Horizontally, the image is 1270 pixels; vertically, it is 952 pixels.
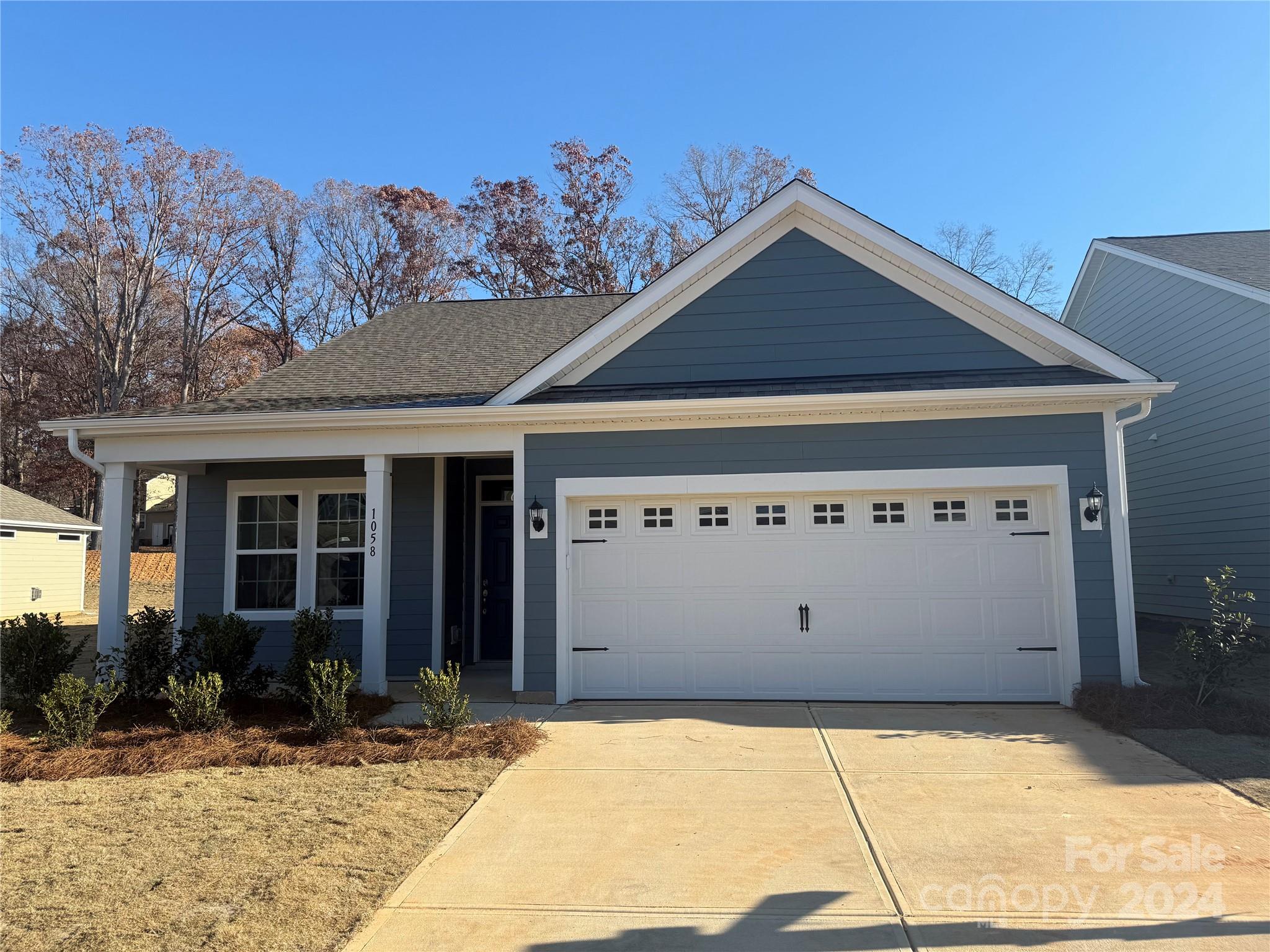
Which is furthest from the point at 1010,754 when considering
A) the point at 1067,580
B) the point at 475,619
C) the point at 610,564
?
the point at 475,619

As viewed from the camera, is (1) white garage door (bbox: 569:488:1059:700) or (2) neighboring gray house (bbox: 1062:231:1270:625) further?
(2) neighboring gray house (bbox: 1062:231:1270:625)

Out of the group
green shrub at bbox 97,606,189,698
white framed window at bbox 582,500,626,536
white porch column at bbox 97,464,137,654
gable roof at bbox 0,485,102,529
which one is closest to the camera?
green shrub at bbox 97,606,189,698

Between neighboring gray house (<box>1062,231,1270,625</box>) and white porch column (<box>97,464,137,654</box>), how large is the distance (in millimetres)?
13679

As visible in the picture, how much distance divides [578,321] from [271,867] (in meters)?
9.54

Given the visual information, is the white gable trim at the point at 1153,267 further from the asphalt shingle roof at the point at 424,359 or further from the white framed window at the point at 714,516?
the asphalt shingle roof at the point at 424,359

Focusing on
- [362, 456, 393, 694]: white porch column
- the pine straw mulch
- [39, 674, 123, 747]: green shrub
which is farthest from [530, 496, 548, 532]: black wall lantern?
[39, 674, 123, 747]: green shrub

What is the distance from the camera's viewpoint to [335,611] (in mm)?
10219

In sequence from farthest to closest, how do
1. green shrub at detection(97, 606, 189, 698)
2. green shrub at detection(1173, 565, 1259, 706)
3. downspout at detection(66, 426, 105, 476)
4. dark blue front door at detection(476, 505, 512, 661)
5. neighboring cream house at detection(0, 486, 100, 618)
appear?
neighboring cream house at detection(0, 486, 100, 618) → dark blue front door at detection(476, 505, 512, 661) → downspout at detection(66, 426, 105, 476) → green shrub at detection(97, 606, 189, 698) → green shrub at detection(1173, 565, 1259, 706)

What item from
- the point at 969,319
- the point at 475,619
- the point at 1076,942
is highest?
the point at 969,319

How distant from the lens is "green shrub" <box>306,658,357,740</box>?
6.76 metres

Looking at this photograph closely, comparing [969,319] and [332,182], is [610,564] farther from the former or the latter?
[332,182]

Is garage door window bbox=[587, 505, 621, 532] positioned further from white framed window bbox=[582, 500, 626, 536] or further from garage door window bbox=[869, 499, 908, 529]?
garage door window bbox=[869, 499, 908, 529]

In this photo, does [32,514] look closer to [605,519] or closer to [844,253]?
[605,519]

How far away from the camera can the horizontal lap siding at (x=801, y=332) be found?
28.0 feet
